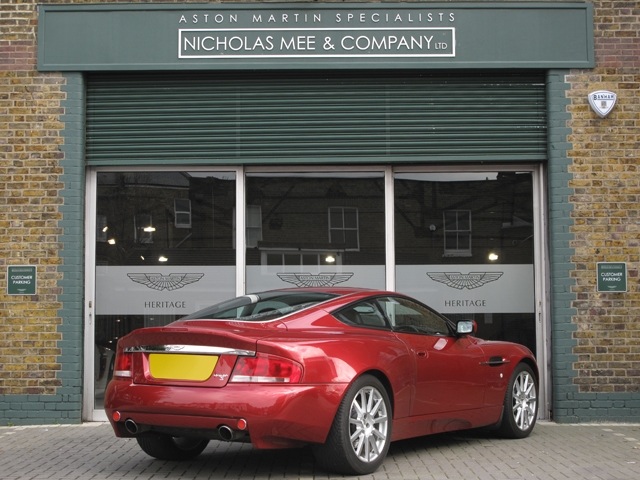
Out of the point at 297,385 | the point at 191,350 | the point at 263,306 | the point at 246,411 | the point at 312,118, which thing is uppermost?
the point at 312,118

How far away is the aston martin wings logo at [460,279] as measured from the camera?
10.5 metres

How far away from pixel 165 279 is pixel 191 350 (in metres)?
4.16

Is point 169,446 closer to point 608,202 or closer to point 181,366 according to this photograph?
point 181,366

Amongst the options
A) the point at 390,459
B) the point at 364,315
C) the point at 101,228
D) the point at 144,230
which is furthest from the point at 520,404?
the point at 101,228

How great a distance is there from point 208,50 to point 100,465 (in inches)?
197

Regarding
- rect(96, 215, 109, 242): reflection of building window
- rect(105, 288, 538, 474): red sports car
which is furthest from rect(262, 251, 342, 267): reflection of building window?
rect(105, 288, 538, 474): red sports car

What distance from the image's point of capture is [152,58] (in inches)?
410

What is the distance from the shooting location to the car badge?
10242mm

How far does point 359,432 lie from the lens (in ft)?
21.6

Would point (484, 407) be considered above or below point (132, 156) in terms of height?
below

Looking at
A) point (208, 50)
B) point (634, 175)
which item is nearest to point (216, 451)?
point (208, 50)

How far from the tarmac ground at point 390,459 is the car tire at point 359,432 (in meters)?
0.15

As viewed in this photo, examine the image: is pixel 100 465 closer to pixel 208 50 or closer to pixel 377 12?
pixel 208 50

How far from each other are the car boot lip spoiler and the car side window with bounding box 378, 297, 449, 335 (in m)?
1.64
